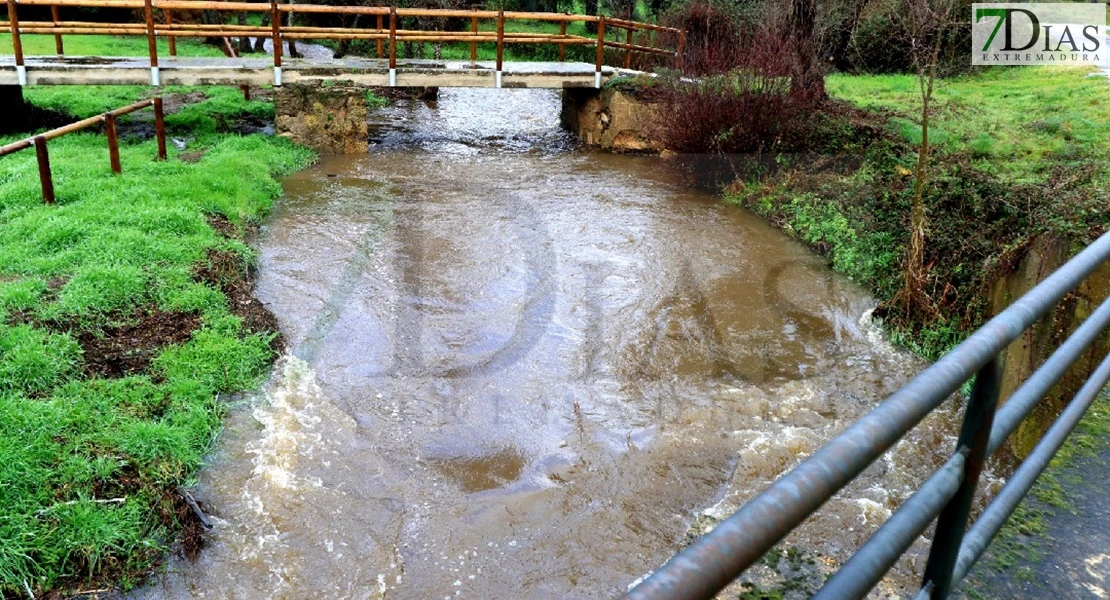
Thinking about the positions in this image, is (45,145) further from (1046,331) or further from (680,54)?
(680,54)

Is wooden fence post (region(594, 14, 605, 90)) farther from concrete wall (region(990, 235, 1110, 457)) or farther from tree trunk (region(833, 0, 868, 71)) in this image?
concrete wall (region(990, 235, 1110, 457))

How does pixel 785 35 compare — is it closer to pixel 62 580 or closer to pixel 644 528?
pixel 644 528

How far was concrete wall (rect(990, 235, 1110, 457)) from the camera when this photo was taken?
443cm

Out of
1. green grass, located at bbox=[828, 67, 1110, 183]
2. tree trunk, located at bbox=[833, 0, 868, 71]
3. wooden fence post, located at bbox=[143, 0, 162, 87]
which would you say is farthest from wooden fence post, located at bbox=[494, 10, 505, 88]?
tree trunk, located at bbox=[833, 0, 868, 71]

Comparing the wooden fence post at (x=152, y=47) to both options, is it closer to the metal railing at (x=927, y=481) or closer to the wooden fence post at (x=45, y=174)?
the wooden fence post at (x=45, y=174)

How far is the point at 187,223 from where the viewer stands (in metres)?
8.73

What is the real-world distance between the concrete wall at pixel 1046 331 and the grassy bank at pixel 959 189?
16cm

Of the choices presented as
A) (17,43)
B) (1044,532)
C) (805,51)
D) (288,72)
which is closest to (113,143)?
(17,43)

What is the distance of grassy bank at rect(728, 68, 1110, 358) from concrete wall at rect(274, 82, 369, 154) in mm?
6031

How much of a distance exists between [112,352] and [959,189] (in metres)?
7.34

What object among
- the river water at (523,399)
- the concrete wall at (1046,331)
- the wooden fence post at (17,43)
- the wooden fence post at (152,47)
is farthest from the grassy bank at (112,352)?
the concrete wall at (1046,331)

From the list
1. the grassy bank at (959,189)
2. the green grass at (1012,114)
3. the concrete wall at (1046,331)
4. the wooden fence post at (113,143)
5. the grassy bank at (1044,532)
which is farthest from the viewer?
the green grass at (1012,114)

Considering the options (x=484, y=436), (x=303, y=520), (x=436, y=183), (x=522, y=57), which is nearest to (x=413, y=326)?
(x=484, y=436)

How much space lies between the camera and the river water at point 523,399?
481 centimetres
